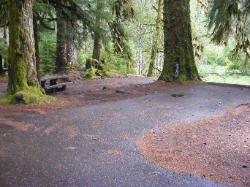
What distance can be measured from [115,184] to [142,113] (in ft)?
14.3

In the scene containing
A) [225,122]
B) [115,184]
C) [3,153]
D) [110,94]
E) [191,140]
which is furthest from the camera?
[110,94]

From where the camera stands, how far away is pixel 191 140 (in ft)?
24.3

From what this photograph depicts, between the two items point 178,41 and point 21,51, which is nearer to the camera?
point 21,51

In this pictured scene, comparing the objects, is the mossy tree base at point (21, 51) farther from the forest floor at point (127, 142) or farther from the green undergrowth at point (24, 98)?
the forest floor at point (127, 142)

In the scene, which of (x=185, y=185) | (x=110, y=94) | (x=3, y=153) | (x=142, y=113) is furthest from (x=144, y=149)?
(x=110, y=94)

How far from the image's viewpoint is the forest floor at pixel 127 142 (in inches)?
219

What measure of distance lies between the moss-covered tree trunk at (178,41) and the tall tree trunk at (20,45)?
5.23 meters

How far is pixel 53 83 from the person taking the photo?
13750mm

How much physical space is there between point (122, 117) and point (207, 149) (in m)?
2.71

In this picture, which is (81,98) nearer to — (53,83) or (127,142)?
(53,83)

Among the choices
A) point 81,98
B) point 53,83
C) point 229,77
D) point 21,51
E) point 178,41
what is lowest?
point 229,77

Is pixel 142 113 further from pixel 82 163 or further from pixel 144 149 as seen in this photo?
pixel 82 163

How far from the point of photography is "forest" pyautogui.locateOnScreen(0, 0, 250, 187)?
18.9 ft

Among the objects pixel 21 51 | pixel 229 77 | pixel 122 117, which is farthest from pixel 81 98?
pixel 229 77
